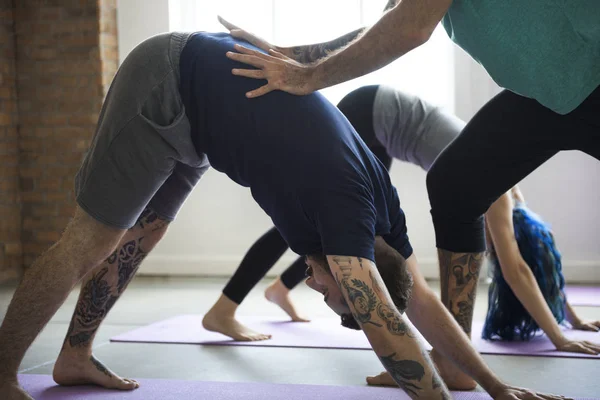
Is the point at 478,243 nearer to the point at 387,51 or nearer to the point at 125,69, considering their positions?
the point at 387,51

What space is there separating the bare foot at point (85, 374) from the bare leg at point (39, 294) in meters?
0.37

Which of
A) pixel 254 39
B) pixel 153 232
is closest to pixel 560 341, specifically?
pixel 153 232

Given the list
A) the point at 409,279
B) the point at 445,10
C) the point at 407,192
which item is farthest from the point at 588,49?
the point at 407,192

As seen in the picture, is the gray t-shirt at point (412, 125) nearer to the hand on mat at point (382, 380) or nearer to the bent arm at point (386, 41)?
the hand on mat at point (382, 380)

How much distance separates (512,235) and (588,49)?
123 centimetres

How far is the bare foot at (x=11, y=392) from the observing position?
1.93 meters

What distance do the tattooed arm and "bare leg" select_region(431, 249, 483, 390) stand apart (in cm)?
64

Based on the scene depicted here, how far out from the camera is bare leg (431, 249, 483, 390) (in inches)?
87.3

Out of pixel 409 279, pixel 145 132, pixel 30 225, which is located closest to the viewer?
pixel 409 279

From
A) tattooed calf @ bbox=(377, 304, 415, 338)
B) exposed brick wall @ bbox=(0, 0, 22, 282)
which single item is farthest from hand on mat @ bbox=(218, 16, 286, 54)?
exposed brick wall @ bbox=(0, 0, 22, 282)

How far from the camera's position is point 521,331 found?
2.98 metres

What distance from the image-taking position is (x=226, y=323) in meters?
3.08

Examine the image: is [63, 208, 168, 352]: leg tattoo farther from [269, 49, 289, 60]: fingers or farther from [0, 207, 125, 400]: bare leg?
[269, 49, 289, 60]: fingers

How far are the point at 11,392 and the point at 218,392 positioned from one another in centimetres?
58
